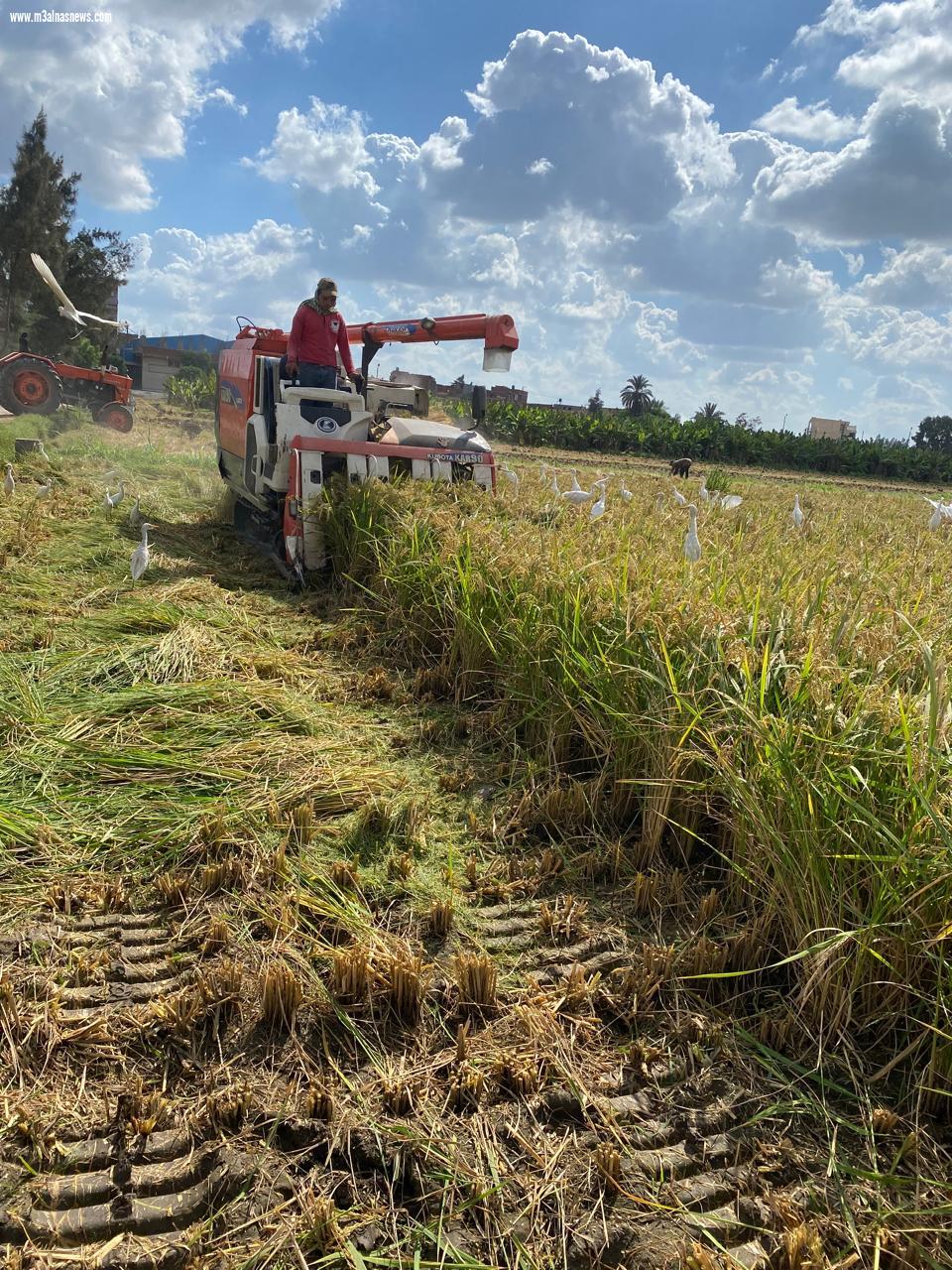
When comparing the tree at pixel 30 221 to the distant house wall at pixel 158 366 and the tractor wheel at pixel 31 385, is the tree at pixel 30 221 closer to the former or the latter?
the distant house wall at pixel 158 366

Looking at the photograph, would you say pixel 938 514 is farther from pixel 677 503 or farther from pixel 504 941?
pixel 504 941

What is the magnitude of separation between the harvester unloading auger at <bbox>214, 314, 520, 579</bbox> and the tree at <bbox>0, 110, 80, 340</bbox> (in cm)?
2818

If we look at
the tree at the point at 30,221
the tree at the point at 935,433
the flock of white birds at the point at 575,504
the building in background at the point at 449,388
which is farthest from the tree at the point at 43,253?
the tree at the point at 935,433

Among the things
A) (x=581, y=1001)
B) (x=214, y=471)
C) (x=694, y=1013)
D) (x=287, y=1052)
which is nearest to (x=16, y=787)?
(x=287, y=1052)

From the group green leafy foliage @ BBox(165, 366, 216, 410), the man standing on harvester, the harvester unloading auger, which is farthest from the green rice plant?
green leafy foliage @ BBox(165, 366, 216, 410)

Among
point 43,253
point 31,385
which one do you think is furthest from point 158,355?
point 31,385

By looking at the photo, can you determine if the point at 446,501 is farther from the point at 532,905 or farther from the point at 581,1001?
the point at 581,1001

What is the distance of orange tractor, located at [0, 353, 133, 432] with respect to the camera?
45.6ft

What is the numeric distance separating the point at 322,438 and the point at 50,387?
34.5 ft

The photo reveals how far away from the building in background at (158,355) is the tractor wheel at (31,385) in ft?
86.9

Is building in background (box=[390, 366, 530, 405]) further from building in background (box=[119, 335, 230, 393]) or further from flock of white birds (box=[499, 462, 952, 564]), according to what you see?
building in background (box=[119, 335, 230, 393])

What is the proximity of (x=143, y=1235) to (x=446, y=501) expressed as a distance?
480cm

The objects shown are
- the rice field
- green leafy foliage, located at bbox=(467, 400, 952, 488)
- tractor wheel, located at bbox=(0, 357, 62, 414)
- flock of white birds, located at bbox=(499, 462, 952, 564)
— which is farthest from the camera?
green leafy foliage, located at bbox=(467, 400, 952, 488)

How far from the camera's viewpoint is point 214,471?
11.7 m
